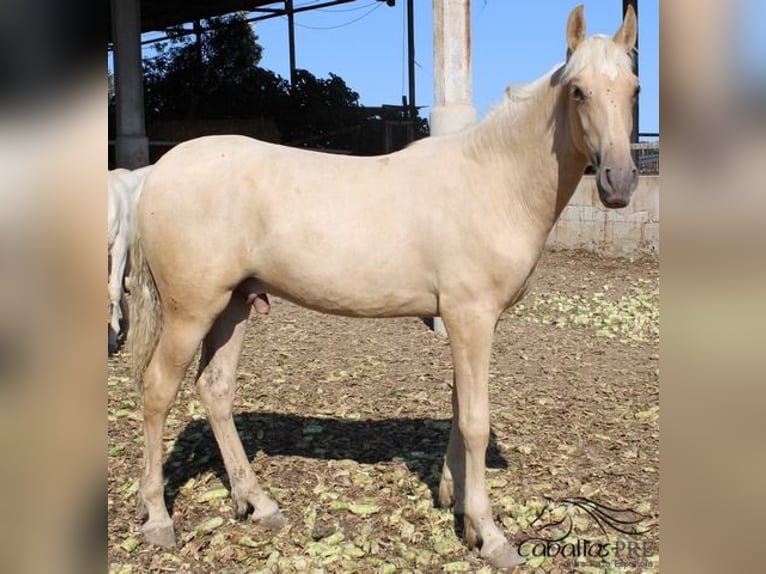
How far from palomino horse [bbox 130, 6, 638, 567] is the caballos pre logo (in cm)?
26

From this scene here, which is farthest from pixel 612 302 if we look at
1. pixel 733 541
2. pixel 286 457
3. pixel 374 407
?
pixel 733 541

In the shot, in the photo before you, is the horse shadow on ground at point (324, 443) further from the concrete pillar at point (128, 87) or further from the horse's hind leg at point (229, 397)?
the concrete pillar at point (128, 87)

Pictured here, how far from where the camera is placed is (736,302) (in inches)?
30.7

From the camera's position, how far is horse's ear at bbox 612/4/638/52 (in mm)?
2768

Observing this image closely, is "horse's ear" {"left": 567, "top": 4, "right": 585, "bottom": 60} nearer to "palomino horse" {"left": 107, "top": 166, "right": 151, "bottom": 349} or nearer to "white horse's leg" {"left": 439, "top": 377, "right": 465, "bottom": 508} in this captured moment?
"white horse's leg" {"left": 439, "top": 377, "right": 465, "bottom": 508}

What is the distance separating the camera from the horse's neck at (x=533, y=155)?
121 inches

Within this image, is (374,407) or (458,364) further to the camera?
(374,407)

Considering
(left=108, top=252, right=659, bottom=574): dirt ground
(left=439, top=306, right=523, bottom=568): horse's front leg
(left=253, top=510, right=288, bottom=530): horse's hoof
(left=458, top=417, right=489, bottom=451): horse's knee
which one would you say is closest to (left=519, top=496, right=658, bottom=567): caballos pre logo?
(left=108, top=252, right=659, bottom=574): dirt ground

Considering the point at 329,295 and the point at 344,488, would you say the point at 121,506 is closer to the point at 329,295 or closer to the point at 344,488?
the point at 344,488

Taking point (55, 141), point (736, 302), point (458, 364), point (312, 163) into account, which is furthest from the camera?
point (312, 163)

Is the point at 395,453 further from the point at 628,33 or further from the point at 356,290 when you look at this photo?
the point at 628,33

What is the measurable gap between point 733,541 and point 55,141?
0.86m

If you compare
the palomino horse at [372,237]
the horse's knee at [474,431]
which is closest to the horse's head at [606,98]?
the palomino horse at [372,237]

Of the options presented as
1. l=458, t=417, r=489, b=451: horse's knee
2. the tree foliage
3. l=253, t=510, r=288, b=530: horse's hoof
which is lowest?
l=253, t=510, r=288, b=530: horse's hoof
